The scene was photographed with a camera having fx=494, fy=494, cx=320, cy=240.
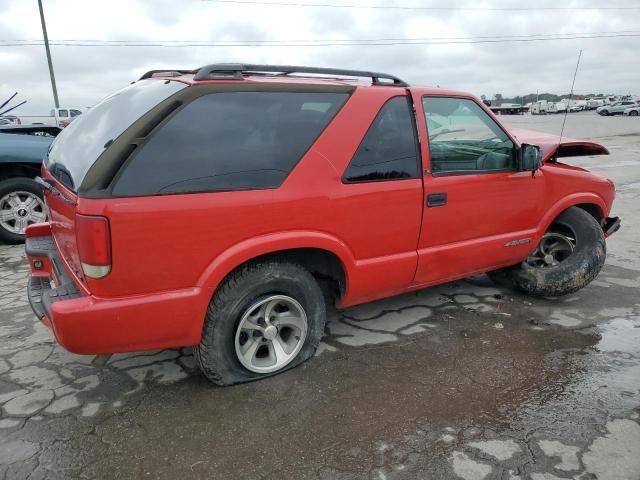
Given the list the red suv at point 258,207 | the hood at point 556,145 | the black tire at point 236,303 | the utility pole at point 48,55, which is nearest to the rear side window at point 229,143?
the red suv at point 258,207

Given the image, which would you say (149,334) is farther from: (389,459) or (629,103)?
(629,103)

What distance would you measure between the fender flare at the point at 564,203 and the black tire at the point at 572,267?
0.33ft

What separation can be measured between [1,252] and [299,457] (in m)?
4.87

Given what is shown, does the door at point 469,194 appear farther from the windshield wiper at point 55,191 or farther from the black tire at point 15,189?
the black tire at point 15,189

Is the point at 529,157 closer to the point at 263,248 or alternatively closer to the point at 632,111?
the point at 263,248

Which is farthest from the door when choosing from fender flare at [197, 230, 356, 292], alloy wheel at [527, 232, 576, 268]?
fender flare at [197, 230, 356, 292]

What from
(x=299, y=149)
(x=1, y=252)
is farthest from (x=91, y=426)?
(x=1, y=252)

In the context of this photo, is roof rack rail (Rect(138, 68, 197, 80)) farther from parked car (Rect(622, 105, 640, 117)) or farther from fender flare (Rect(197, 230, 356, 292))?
parked car (Rect(622, 105, 640, 117))

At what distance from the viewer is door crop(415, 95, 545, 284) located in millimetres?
3336

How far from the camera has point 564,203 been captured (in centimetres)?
414

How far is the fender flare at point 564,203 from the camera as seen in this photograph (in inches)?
160

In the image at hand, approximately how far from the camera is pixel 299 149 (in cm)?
280

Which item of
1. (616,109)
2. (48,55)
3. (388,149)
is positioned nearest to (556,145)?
(388,149)

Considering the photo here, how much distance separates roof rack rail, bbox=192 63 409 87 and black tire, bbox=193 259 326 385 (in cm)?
107
